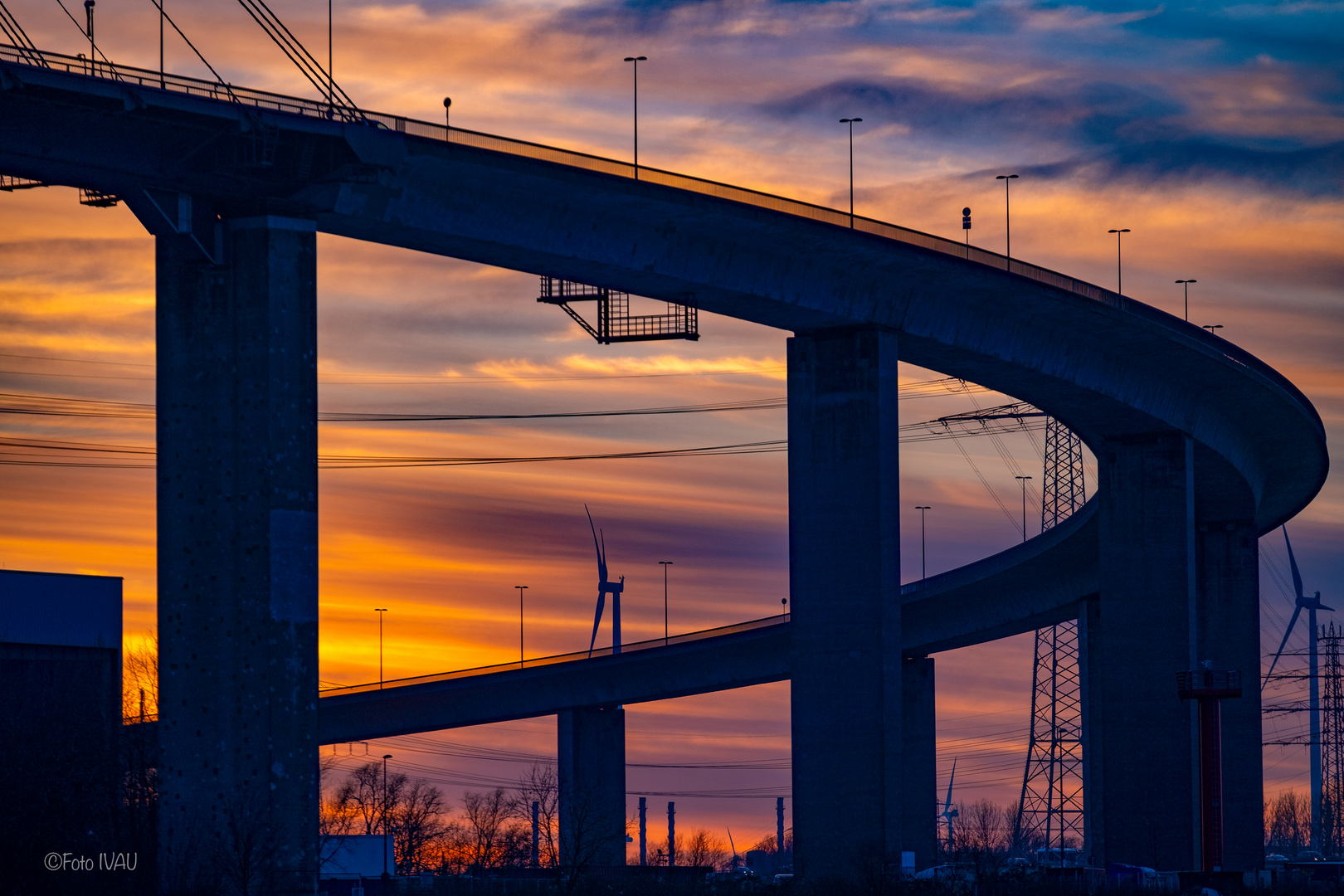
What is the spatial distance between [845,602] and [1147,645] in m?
22.7

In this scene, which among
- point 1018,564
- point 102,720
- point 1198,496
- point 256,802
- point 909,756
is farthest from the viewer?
point 909,756

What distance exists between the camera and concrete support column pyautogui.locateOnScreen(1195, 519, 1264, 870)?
354 feet

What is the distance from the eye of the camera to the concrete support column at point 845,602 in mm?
74875

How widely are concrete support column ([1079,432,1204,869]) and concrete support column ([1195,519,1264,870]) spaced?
1502 centimetres

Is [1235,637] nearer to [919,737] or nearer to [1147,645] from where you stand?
[1147,645]

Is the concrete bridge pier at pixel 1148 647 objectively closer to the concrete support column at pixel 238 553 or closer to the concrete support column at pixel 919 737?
the concrete support column at pixel 919 737

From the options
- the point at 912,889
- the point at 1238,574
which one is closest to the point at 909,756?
the point at 1238,574

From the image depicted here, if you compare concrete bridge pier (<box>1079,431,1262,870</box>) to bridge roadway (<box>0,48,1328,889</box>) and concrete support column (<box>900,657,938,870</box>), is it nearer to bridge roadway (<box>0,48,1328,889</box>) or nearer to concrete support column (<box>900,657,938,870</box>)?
bridge roadway (<box>0,48,1328,889</box>)

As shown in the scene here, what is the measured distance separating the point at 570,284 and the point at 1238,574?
51450 millimetres

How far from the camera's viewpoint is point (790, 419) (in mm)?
78750

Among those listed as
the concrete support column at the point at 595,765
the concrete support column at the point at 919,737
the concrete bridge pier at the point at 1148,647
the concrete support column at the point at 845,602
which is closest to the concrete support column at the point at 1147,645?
the concrete bridge pier at the point at 1148,647

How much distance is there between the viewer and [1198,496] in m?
105

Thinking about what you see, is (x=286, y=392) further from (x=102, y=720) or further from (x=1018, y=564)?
(x=1018, y=564)

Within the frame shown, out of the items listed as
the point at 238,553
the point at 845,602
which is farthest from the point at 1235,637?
the point at 238,553
